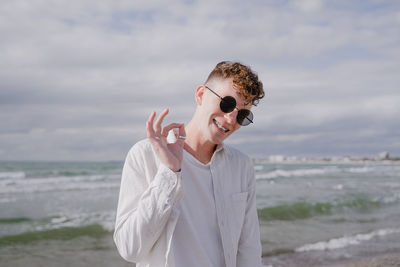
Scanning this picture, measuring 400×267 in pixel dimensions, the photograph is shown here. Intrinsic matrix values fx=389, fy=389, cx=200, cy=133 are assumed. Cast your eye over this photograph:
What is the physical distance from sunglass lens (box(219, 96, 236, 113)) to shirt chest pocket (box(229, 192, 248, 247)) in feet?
1.76

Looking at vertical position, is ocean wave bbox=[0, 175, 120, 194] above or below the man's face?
below

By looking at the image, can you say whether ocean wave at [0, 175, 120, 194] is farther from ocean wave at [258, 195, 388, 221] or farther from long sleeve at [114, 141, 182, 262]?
long sleeve at [114, 141, 182, 262]

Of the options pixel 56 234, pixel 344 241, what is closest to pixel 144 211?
pixel 344 241

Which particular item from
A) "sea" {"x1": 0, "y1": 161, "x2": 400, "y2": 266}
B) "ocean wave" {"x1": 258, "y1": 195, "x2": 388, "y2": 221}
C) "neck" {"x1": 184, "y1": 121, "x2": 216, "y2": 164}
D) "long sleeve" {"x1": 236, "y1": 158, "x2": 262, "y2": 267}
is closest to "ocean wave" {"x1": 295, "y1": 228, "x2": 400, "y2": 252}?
"sea" {"x1": 0, "y1": 161, "x2": 400, "y2": 266}

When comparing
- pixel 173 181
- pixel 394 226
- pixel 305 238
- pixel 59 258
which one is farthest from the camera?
pixel 394 226

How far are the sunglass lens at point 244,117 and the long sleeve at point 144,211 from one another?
1.97ft

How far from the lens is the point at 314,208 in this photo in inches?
502

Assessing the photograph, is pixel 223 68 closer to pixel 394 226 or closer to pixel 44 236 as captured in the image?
pixel 44 236

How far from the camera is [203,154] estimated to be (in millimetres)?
2480

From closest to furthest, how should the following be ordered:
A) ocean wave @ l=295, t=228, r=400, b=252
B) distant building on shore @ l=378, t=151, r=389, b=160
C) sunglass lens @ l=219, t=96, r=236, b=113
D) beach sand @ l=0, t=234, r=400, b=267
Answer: sunglass lens @ l=219, t=96, r=236, b=113
beach sand @ l=0, t=234, r=400, b=267
ocean wave @ l=295, t=228, r=400, b=252
distant building on shore @ l=378, t=151, r=389, b=160

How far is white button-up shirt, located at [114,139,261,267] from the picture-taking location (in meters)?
1.97

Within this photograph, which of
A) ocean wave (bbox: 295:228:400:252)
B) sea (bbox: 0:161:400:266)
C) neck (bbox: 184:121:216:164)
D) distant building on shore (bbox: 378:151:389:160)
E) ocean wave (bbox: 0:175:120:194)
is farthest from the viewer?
distant building on shore (bbox: 378:151:389:160)

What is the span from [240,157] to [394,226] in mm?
9273

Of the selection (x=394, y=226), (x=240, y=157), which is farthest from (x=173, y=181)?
(x=394, y=226)
